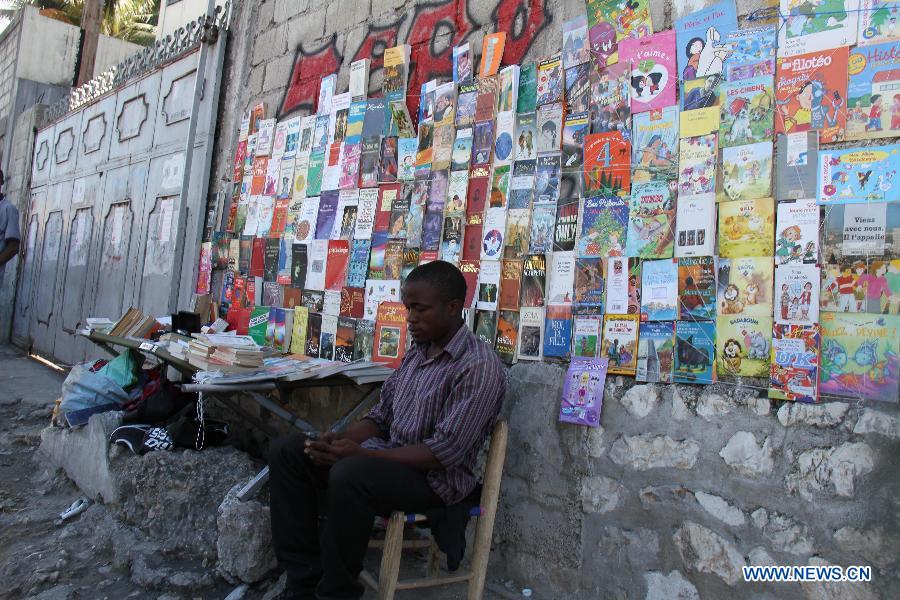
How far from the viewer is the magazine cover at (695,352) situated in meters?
2.24

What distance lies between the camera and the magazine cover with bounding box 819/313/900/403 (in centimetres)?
189

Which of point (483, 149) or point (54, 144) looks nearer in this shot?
point (483, 149)

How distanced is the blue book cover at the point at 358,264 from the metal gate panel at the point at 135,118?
367cm

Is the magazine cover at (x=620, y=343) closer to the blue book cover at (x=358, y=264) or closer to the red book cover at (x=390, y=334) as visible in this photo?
the red book cover at (x=390, y=334)

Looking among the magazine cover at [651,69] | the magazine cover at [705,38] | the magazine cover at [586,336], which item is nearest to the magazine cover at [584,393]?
the magazine cover at [586,336]

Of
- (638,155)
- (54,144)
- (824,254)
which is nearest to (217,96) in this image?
(638,155)

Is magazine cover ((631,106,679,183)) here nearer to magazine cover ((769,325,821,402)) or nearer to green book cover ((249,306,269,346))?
magazine cover ((769,325,821,402))

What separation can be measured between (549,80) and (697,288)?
1.14 meters

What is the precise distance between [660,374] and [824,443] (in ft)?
1.82

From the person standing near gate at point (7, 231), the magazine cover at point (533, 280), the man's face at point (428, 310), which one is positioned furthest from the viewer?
the person standing near gate at point (7, 231)

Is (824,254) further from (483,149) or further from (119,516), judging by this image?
(119,516)

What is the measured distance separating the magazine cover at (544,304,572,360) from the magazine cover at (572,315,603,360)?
29 millimetres

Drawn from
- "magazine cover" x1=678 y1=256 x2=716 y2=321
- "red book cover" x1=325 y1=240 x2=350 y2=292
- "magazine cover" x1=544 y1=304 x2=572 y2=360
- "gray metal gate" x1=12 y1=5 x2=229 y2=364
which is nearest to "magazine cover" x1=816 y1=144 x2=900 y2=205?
"magazine cover" x1=678 y1=256 x2=716 y2=321

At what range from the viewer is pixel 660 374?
235 centimetres
